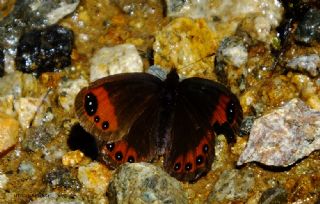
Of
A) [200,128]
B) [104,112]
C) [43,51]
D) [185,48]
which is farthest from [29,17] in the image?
[200,128]

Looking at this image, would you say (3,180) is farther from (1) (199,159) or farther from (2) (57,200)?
(1) (199,159)

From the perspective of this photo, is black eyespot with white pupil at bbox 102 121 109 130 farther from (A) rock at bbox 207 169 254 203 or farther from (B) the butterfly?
(A) rock at bbox 207 169 254 203

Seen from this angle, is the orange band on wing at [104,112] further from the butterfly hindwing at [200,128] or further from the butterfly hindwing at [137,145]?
the butterfly hindwing at [200,128]

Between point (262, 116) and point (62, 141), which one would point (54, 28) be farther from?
point (262, 116)

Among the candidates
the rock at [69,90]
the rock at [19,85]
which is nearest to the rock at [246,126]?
the rock at [69,90]

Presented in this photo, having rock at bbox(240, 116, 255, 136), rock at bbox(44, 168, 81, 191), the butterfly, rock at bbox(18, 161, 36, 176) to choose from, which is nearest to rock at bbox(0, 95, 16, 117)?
rock at bbox(18, 161, 36, 176)
